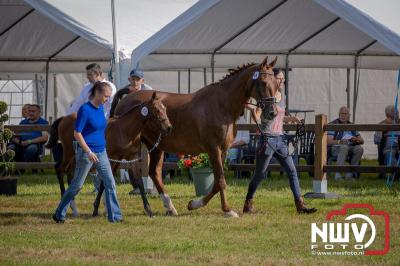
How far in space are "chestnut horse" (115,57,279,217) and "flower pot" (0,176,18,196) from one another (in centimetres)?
336

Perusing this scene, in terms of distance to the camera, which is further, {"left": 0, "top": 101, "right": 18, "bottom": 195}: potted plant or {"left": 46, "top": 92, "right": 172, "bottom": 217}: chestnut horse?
{"left": 0, "top": 101, "right": 18, "bottom": 195}: potted plant

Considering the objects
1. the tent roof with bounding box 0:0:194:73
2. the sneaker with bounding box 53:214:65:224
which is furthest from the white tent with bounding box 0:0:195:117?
the sneaker with bounding box 53:214:65:224

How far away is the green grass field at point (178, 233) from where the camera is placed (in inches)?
341

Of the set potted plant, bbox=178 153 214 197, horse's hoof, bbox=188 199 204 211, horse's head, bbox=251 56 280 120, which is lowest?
horse's hoof, bbox=188 199 204 211

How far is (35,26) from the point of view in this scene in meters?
20.7

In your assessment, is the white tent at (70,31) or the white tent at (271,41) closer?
the white tent at (70,31)

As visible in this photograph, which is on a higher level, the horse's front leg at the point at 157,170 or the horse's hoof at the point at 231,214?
the horse's front leg at the point at 157,170

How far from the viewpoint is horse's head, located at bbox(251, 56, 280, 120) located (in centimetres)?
1170

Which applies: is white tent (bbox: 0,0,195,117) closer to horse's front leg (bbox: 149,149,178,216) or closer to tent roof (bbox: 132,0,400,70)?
tent roof (bbox: 132,0,400,70)

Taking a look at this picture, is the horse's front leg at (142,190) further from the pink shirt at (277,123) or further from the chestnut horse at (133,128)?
the pink shirt at (277,123)

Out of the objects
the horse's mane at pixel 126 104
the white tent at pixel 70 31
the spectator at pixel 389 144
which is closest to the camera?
the horse's mane at pixel 126 104

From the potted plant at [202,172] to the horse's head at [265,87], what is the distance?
2.66 m

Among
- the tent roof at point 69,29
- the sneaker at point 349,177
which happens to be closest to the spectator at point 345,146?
the sneaker at point 349,177

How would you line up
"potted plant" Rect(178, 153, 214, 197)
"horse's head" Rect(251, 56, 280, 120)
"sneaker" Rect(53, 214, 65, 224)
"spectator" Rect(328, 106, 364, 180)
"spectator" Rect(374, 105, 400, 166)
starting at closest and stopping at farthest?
"sneaker" Rect(53, 214, 65, 224)
"horse's head" Rect(251, 56, 280, 120)
"potted plant" Rect(178, 153, 214, 197)
"spectator" Rect(374, 105, 400, 166)
"spectator" Rect(328, 106, 364, 180)
